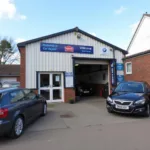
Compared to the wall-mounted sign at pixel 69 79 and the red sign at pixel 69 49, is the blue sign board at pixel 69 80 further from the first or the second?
the red sign at pixel 69 49

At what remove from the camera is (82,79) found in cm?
2125

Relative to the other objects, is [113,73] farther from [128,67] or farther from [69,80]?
[69,80]

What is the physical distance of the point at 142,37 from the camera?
26.2m

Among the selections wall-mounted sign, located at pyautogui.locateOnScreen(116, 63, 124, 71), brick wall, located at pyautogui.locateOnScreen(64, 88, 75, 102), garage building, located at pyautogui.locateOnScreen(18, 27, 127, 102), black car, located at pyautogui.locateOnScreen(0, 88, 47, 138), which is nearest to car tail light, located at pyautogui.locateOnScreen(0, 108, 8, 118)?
black car, located at pyautogui.locateOnScreen(0, 88, 47, 138)

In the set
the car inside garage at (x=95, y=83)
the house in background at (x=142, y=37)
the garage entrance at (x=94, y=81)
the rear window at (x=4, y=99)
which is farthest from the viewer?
the house in background at (x=142, y=37)

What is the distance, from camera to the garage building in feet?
37.3

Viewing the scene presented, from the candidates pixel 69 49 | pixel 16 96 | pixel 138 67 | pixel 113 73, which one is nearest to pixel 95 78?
pixel 113 73

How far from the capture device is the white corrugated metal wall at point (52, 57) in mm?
11336

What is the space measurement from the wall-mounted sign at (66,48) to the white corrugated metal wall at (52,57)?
0.23 metres

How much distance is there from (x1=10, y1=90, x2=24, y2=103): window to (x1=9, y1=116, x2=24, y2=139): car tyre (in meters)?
0.57

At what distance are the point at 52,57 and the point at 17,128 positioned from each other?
24.4 feet

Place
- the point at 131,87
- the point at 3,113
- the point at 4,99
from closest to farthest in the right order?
the point at 3,113 → the point at 4,99 → the point at 131,87

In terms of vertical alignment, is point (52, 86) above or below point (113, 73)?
below

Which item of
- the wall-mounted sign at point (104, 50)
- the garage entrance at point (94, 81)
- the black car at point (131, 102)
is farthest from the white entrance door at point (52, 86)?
the black car at point (131, 102)
